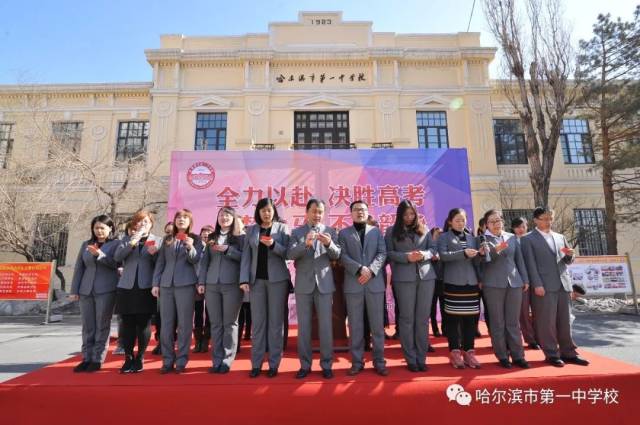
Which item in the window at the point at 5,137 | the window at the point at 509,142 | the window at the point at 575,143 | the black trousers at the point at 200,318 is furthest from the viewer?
the window at the point at 5,137

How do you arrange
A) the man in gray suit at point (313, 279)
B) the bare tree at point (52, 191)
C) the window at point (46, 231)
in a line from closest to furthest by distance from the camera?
the man in gray suit at point (313, 279) < the bare tree at point (52, 191) < the window at point (46, 231)

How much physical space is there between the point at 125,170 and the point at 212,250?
8677 millimetres

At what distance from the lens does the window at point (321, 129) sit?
1266 cm

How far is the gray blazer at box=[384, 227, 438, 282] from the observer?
305 cm

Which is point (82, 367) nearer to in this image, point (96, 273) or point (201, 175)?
point (96, 273)

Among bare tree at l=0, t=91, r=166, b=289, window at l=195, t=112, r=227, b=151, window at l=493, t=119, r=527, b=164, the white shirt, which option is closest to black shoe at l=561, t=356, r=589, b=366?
the white shirt

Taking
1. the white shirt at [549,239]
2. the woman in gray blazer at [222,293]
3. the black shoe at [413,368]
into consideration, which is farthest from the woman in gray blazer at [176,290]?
the white shirt at [549,239]

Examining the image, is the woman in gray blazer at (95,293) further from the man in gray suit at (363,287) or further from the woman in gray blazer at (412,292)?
the woman in gray blazer at (412,292)

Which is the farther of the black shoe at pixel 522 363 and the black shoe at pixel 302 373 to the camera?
the black shoe at pixel 522 363

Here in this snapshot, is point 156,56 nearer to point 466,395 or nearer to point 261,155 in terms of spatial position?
point 261,155

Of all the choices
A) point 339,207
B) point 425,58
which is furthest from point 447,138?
point 339,207

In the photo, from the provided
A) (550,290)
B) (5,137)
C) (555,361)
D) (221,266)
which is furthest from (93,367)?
(5,137)

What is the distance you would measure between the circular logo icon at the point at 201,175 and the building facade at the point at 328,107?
22.8ft

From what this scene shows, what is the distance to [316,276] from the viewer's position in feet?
9.77
